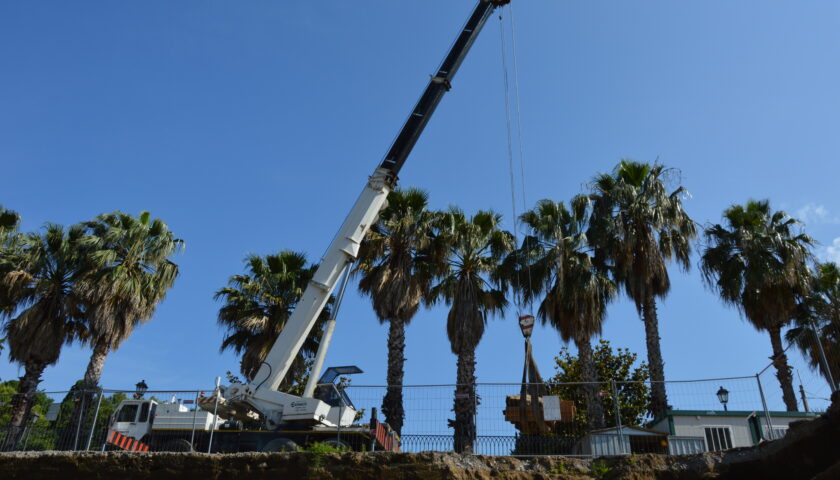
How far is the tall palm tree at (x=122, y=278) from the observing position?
2084 centimetres

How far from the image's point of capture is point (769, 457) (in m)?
10.8

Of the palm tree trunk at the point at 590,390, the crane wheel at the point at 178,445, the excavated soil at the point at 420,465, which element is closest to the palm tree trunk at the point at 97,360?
the crane wheel at the point at 178,445

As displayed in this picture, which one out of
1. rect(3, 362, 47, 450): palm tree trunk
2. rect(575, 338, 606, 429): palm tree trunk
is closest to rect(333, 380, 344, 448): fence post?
rect(575, 338, 606, 429): palm tree trunk

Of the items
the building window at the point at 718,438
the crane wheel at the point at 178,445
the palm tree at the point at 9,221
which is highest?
the palm tree at the point at 9,221

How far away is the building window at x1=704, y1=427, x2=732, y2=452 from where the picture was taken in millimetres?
16672

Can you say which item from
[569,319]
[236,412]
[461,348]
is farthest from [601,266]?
[236,412]

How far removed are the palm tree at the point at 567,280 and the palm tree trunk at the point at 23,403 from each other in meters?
15.2

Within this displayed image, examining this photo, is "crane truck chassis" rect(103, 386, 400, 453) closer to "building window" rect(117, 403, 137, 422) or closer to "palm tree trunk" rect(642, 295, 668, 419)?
"building window" rect(117, 403, 137, 422)

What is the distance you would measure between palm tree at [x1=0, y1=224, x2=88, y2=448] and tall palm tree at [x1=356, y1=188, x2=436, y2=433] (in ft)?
31.2

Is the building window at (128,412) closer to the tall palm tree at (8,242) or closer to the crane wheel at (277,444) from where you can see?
the crane wheel at (277,444)

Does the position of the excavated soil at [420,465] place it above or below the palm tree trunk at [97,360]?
below

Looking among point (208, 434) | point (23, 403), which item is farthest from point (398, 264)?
point (23, 403)

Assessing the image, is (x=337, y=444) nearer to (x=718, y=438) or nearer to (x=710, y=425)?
(x=710, y=425)

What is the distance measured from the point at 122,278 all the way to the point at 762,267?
21162 mm
